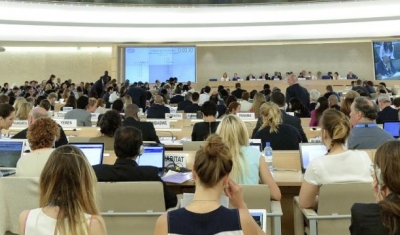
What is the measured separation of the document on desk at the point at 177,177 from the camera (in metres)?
4.04

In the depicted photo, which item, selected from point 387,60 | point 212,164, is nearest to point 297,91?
point 212,164

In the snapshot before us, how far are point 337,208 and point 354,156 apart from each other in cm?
42

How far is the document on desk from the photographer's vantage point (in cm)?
404

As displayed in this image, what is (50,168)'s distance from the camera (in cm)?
207

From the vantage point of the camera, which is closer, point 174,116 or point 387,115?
point 387,115

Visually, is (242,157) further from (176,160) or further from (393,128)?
(393,128)

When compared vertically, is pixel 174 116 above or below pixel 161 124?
above

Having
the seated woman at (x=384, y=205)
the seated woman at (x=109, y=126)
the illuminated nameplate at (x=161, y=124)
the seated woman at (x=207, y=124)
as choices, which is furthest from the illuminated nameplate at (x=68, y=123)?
the seated woman at (x=384, y=205)

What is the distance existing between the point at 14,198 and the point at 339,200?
237 cm

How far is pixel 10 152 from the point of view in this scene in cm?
475

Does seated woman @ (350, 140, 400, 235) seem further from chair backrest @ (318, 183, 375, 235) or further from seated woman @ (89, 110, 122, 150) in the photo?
seated woman @ (89, 110, 122, 150)

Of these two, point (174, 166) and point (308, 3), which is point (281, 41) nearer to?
point (308, 3)

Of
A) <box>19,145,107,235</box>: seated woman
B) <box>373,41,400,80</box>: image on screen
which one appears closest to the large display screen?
<box>373,41,400,80</box>: image on screen

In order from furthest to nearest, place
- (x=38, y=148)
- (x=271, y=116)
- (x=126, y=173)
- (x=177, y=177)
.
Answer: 1. (x=271, y=116)
2. (x=177, y=177)
3. (x=38, y=148)
4. (x=126, y=173)
